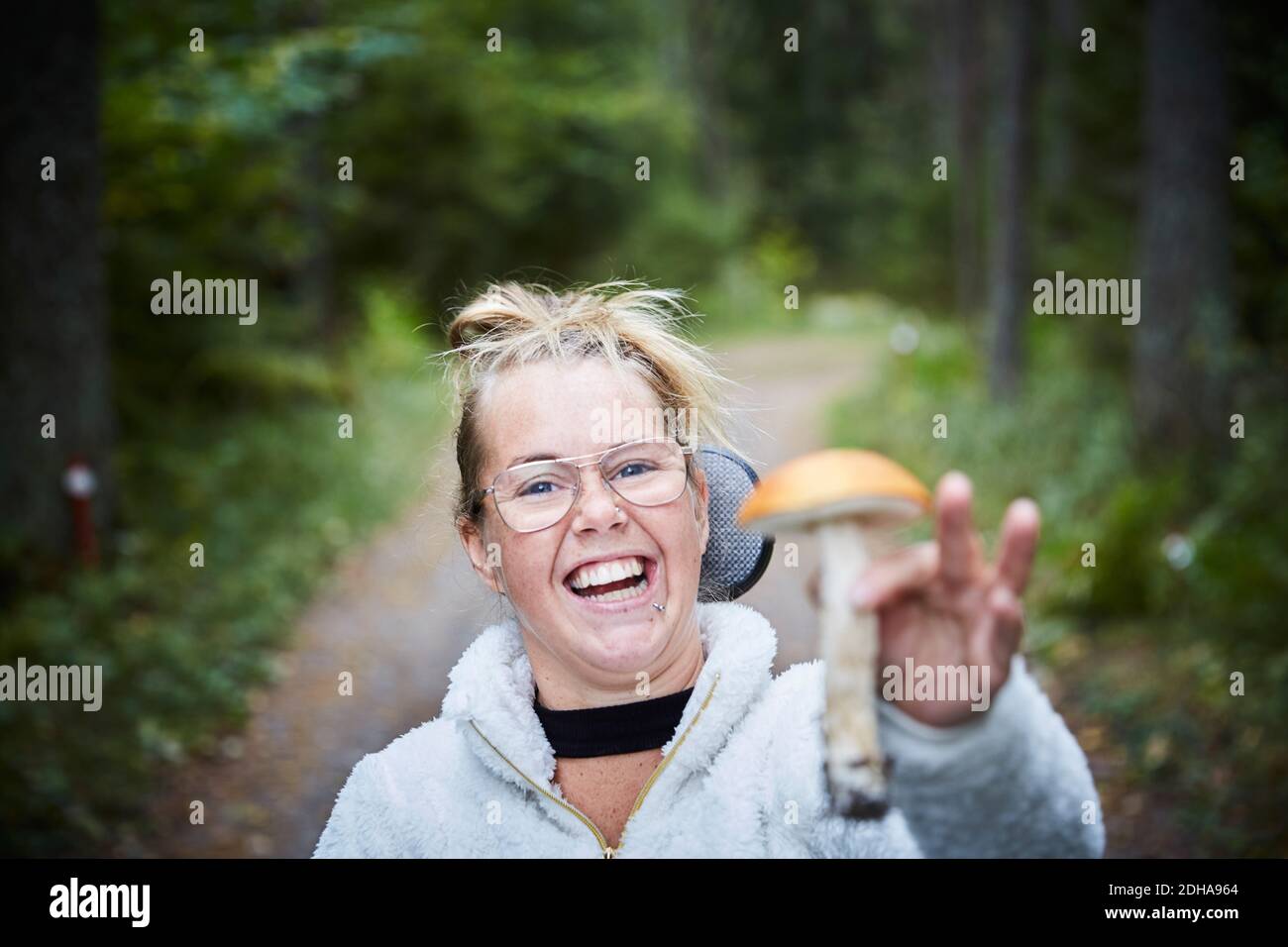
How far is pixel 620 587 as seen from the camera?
1.67 m

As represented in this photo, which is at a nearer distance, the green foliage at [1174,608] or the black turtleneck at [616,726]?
the black turtleneck at [616,726]

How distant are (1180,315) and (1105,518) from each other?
55.6 inches

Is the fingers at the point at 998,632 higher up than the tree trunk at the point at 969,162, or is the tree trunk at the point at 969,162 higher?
the tree trunk at the point at 969,162

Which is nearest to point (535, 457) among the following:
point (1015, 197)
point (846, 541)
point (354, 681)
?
point (846, 541)

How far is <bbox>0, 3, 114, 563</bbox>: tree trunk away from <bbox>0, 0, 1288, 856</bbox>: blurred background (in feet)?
0.06

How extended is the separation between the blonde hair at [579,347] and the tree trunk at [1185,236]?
512cm

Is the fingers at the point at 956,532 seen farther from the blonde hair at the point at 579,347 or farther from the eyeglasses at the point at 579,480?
the blonde hair at the point at 579,347

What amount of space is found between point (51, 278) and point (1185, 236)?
21.3ft

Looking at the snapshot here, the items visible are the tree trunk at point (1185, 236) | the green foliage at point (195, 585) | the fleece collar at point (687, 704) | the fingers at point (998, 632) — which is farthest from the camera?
the tree trunk at point (1185, 236)

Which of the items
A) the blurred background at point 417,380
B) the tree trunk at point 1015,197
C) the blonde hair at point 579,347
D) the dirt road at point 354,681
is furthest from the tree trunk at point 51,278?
the tree trunk at point 1015,197

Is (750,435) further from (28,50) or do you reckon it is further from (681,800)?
(28,50)

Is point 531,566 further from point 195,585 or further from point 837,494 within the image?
point 195,585

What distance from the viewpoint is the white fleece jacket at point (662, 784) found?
62.0 inches
